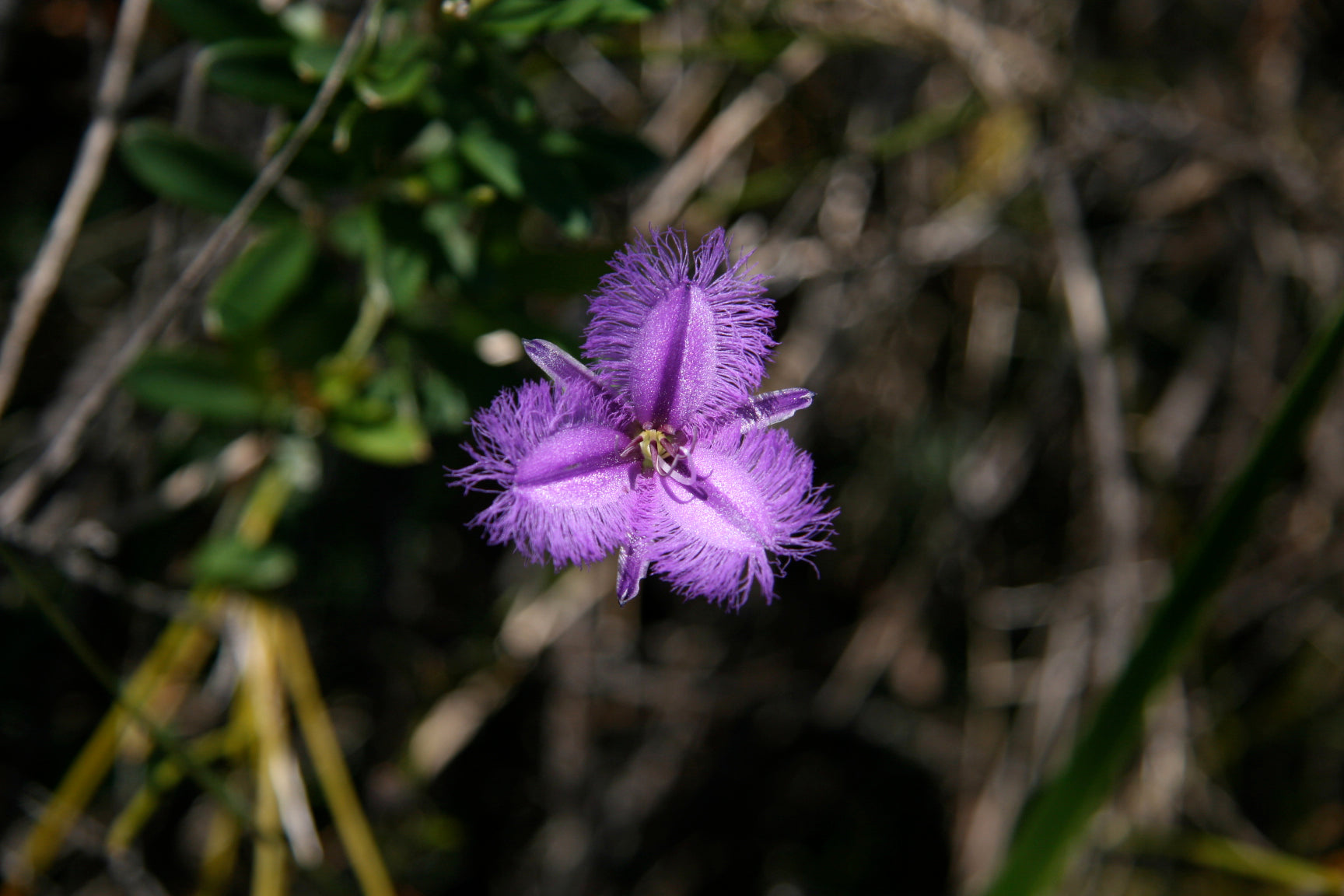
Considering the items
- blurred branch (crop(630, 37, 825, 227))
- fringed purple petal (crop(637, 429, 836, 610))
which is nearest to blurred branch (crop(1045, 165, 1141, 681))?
blurred branch (crop(630, 37, 825, 227))

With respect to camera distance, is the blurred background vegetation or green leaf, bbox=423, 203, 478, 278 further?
the blurred background vegetation

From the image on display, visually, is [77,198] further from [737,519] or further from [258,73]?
[737,519]

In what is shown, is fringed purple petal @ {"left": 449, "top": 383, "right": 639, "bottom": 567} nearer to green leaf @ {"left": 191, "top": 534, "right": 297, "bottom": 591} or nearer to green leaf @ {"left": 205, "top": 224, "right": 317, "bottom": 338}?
green leaf @ {"left": 205, "top": 224, "right": 317, "bottom": 338}

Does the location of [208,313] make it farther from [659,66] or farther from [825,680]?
[825,680]

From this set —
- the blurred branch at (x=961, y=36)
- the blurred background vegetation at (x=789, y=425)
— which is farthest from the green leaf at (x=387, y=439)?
the blurred branch at (x=961, y=36)

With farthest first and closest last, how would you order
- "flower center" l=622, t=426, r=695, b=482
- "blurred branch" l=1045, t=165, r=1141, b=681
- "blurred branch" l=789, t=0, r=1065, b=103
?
"blurred branch" l=1045, t=165, r=1141, b=681, "blurred branch" l=789, t=0, r=1065, b=103, "flower center" l=622, t=426, r=695, b=482

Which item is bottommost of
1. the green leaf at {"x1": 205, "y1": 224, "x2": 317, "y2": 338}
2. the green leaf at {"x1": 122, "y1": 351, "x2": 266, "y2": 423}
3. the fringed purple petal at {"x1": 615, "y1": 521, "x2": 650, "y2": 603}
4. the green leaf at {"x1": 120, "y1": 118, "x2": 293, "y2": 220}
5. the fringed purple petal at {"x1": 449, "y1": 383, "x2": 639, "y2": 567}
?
the fringed purple petal at {"x1": 615, "y1": 521, "x2": 650, "y2": 603}
